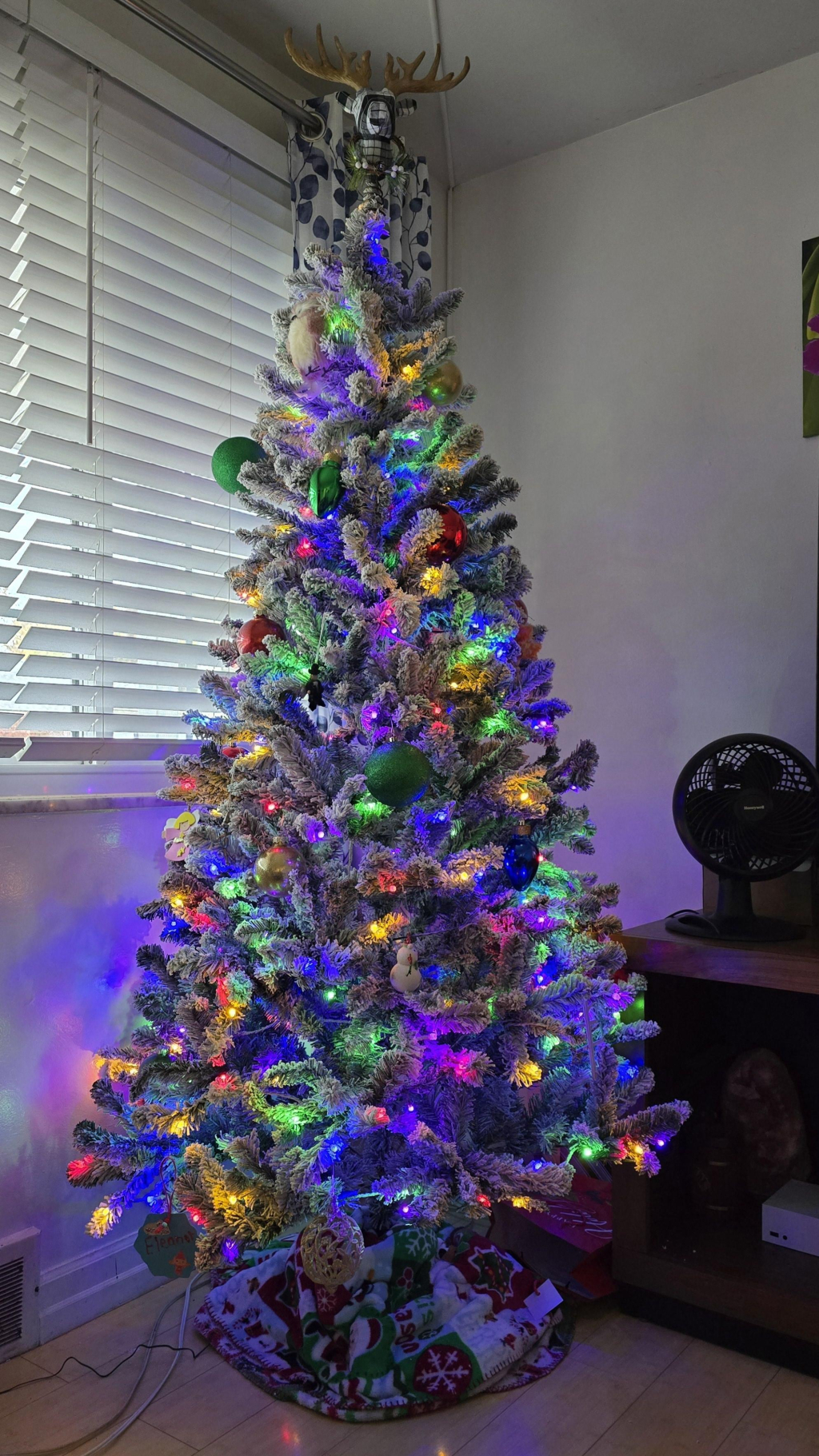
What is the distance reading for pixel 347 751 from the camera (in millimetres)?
A: 1459

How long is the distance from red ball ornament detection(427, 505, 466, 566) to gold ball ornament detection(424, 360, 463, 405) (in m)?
0.21

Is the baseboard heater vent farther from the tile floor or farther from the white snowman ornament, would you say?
the white snowman ornament

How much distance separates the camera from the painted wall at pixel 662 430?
2074 millimetres

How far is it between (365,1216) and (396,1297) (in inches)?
4.8

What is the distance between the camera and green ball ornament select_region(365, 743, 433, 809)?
1254 mm

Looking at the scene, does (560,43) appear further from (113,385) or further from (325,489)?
(325,489)

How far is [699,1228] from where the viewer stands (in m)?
1.66

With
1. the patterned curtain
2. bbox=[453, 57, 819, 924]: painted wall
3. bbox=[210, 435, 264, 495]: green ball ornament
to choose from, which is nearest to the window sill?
bbox=[210, 435, 264, 495]: green ball ornament

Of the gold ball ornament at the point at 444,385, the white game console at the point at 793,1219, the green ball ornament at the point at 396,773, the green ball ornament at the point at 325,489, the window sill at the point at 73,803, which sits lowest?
the white game console at the point at 793,1219

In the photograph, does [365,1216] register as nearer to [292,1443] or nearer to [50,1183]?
[292,1443]

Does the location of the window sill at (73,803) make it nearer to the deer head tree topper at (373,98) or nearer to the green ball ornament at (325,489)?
the green ball ornament at (325,489)

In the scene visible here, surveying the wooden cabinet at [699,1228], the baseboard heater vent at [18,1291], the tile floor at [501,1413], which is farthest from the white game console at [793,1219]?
the baseboard heater vent at [18,1291]

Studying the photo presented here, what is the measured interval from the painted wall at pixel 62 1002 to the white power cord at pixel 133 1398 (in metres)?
0.11

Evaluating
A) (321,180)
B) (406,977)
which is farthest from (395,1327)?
(321,180)
